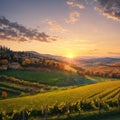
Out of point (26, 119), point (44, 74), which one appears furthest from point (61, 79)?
point (26, 119)

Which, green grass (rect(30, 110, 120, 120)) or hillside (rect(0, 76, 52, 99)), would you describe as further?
hillside (rect(0, 76, 52, 99))

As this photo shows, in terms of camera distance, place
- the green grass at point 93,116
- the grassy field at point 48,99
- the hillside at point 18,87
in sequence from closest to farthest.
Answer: the green grass at point 93,116 → the grassy field at point 48,99 → the hillside at point 18,87

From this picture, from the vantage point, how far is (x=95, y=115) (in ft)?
155

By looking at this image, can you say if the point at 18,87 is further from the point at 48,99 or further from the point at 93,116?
the point at 93,116

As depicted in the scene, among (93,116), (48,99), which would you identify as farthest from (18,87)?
(93,116)

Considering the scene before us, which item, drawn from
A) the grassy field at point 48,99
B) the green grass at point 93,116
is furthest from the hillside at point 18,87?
the green grass at point 93,116

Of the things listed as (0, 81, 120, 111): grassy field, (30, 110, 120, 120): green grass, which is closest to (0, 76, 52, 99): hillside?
(0, 81, 120, 111): grassy field

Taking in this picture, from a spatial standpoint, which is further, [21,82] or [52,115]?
[21,82]

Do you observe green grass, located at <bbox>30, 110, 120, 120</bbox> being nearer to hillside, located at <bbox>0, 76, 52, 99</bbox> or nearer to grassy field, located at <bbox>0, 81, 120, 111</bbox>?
grassy field, located at <bbox>0, 81, 120, 111</bbox>

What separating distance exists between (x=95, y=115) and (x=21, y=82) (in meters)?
86.8

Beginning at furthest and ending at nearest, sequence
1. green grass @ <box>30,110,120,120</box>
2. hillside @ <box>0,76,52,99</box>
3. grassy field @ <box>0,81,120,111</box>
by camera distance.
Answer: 1. hillside @ <box>0,76,52,99</box>
2. grassy field @ <box>0,81,120,111</box>
3. green grass @ <box>30,110,120,120</box>

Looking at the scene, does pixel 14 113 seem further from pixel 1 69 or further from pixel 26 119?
pixel 1 69

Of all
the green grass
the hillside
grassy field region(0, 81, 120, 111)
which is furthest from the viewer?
the hillside

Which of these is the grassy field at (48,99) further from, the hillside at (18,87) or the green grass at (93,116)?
the hillside at (18,87)
